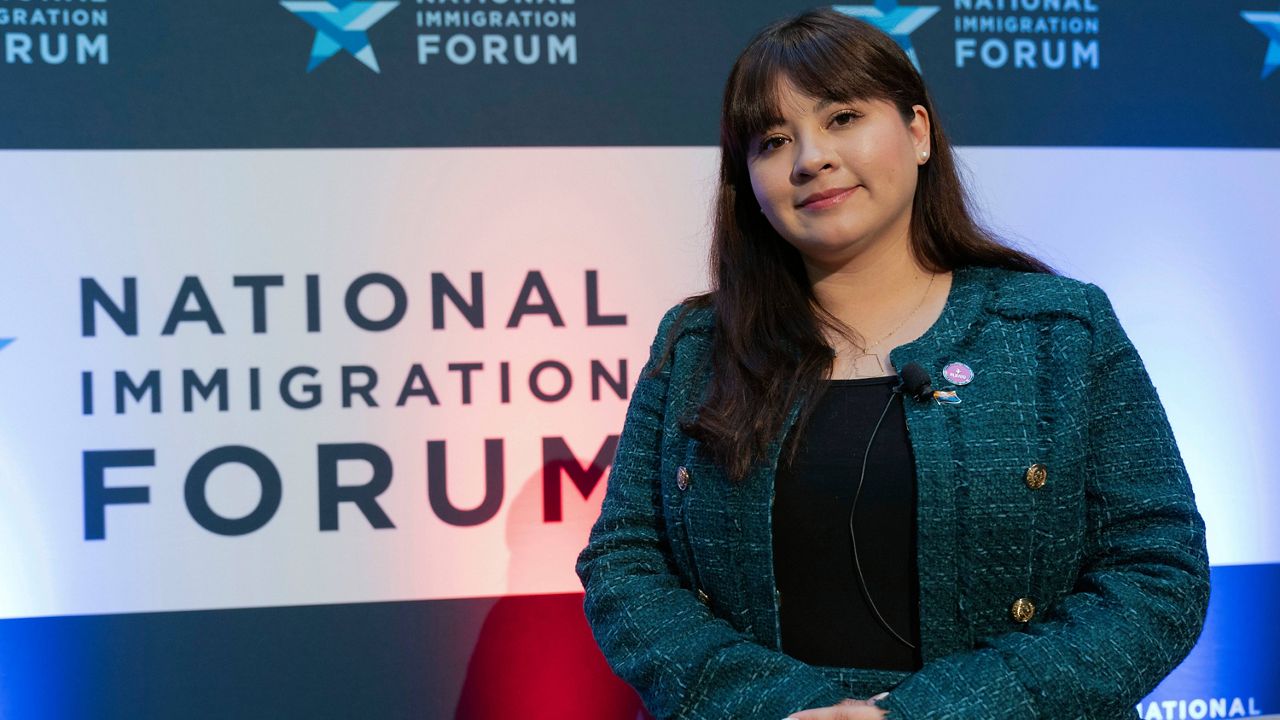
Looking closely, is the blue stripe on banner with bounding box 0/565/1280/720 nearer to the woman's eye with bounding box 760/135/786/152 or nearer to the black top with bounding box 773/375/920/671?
the black top with bounding box 773/375/920/671

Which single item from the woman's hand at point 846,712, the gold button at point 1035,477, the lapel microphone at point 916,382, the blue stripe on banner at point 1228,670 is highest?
the lapel microphone at point 916,382

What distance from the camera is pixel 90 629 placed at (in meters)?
2.36

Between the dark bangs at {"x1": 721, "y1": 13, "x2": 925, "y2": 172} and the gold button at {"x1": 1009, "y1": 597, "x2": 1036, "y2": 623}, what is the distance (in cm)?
68

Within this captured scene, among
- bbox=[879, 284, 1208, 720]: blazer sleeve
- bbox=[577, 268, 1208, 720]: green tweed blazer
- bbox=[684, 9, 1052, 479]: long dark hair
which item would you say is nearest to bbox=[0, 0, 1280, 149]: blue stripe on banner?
bbox=[684, 9, 1052, 479]: long dark hair

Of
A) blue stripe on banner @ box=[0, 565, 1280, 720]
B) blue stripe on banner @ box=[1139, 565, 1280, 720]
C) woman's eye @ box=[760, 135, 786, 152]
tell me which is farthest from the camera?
blue stripe on banner @ box=[1139, 565, 1280, 720]

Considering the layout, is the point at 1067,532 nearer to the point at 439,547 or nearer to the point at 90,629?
the point at 439,547

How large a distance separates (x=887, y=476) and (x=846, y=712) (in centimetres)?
30

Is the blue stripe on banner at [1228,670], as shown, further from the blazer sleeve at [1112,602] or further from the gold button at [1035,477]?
the gold button at [1035,477]

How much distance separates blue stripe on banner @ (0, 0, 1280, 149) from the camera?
2.40 meters

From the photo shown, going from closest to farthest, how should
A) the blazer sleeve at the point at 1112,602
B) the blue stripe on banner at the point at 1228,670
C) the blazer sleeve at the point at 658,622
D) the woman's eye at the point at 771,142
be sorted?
the blazer sleeve at the point at 1112,602 → the blazer sleeve at the point at 658,622 → the woman's eye at the point at 771,142 → the blue stripe on banner at the point at 1228,670

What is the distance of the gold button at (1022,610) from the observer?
1.44 metres

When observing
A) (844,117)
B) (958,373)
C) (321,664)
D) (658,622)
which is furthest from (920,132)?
(321,664)

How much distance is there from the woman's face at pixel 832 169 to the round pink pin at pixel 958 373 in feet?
0.72

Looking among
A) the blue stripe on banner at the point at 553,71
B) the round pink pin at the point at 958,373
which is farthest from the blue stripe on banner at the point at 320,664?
the round pink pin at the point at 958,373
